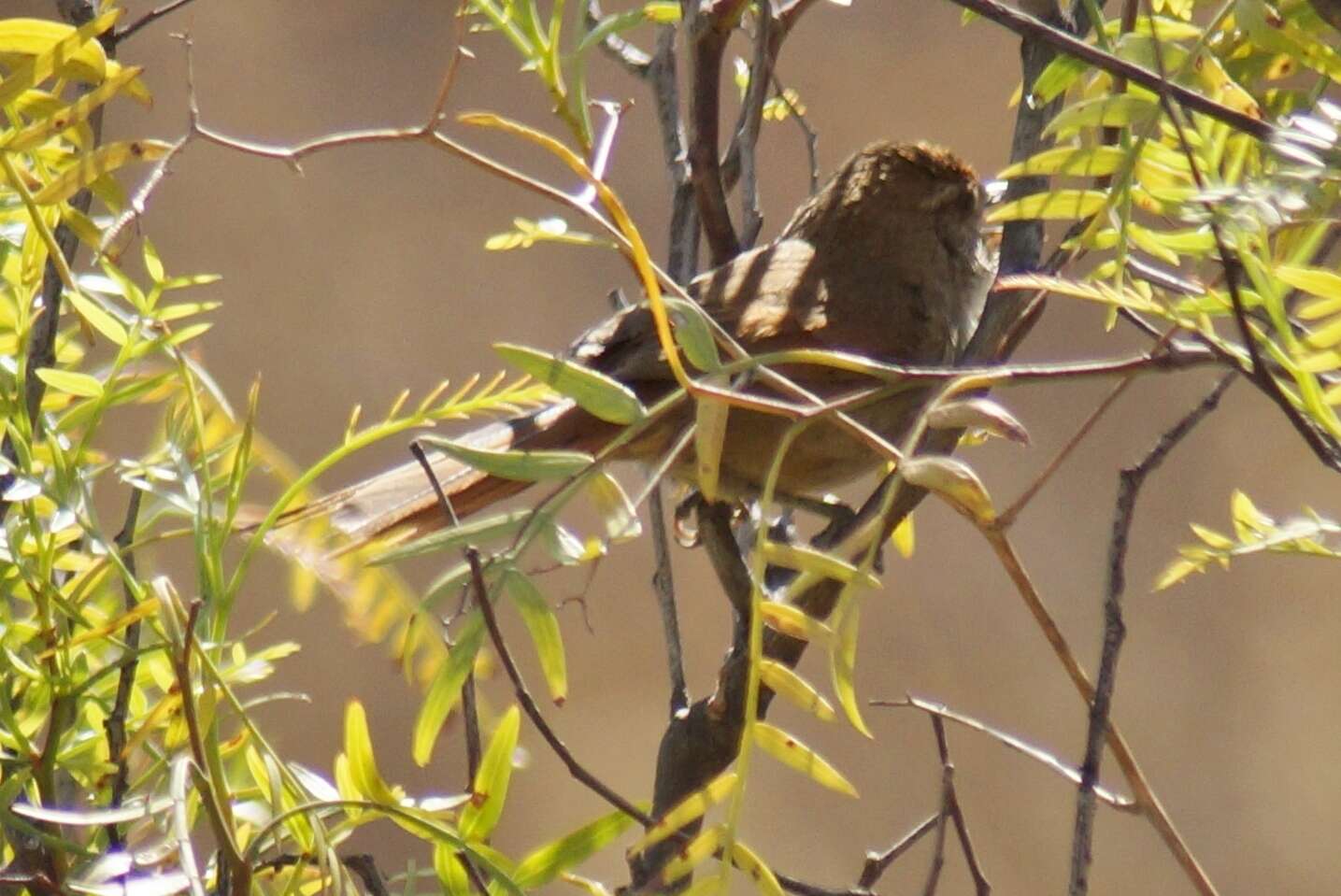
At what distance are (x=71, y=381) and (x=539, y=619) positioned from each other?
1.37ft

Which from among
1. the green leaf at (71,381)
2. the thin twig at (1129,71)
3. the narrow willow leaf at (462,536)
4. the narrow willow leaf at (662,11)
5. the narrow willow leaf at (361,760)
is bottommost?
the narrow willow leaf at (361,760)

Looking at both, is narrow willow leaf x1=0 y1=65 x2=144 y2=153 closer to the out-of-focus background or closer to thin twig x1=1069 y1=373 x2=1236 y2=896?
thin twig x1=1069 y1=373 x2=1236 y2=896

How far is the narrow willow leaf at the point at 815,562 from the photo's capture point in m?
0.68

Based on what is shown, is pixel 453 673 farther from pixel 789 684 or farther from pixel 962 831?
pixel 962 831

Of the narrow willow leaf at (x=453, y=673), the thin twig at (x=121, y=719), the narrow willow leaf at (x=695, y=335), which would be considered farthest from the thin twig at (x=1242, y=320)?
the thin twig at (x=121, y=719)

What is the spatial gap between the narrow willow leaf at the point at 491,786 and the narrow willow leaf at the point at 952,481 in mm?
244

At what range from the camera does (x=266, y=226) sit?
3.91 meters

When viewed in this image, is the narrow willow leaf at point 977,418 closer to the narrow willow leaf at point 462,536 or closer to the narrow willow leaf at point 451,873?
the narrow willow leaf at point 462,536

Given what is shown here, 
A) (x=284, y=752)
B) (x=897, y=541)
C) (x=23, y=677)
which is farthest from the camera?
(x=284, y=752)

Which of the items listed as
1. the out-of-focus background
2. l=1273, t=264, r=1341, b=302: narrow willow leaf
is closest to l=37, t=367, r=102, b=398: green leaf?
l=1273, t=264, r=1341, b=302: narrow willow leaf

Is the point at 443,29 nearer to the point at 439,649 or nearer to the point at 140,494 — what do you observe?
the point at 140,494

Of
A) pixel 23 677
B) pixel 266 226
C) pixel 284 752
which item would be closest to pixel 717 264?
pixel 23 677

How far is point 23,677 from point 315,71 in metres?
3.15

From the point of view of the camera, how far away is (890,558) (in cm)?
379
